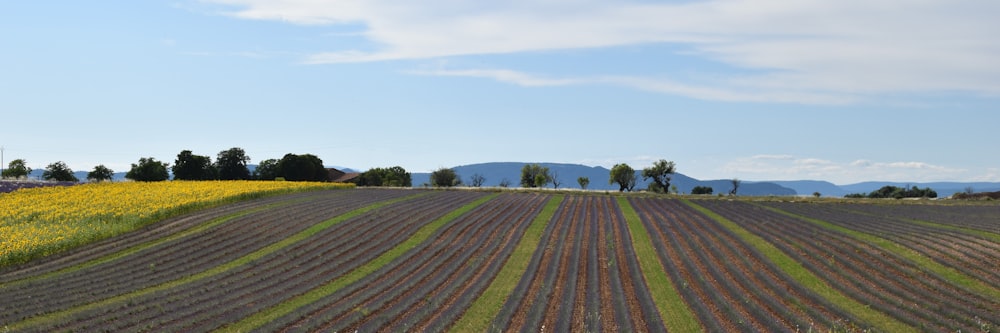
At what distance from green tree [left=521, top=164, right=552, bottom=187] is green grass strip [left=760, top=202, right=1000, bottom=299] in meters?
124

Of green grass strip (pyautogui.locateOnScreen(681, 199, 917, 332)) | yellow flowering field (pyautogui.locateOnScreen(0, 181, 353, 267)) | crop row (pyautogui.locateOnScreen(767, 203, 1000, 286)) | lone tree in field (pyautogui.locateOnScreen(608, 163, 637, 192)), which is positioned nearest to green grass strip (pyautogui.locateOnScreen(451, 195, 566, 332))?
green grass strip (pyautogui.locateOnScreen(681, 199, 917, 332))

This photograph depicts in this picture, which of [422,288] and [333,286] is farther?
[333,286]

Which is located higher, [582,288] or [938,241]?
[938,241]

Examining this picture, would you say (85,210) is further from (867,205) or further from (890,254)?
(867,205)

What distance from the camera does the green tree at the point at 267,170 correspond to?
123 m

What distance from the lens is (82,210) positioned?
4534cm

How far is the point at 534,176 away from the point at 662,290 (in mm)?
143585

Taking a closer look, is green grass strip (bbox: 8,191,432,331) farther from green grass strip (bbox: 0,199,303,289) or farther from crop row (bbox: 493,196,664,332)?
crop row (bbox: 493,196,664,332)

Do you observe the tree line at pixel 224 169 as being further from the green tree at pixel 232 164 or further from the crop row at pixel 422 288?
the crop row at pixel 422 288

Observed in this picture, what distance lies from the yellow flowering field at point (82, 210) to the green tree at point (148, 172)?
5327 cm

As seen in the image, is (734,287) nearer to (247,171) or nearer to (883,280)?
(883,280)

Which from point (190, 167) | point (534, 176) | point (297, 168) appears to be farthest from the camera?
point (534, 176)

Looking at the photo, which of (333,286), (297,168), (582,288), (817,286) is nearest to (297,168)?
(297,168)

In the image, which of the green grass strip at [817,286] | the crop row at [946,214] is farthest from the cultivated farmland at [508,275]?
the crop row at [946,214]
